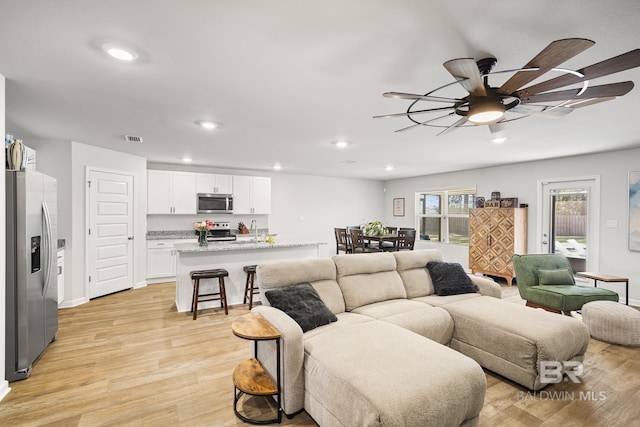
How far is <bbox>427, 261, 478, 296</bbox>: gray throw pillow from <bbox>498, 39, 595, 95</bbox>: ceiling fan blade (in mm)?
2263

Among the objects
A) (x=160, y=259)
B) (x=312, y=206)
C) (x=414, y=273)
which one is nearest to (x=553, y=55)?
(x=414, y=273)

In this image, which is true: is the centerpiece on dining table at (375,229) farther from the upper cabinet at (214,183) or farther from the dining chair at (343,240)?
the upper cabinet at (214,183)

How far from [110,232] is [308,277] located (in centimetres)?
391

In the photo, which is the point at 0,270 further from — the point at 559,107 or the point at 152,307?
the point at 559,107

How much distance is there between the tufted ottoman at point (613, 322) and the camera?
3.15 metres

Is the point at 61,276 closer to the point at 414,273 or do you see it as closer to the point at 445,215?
the point at 414,273

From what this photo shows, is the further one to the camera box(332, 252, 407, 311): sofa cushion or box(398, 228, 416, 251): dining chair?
box(398, 228, 416, 251): dining chair

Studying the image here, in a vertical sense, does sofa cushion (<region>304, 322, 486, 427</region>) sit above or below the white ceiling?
below

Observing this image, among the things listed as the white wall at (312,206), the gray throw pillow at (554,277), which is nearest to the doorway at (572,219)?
the gray throw pillow at (554,277)

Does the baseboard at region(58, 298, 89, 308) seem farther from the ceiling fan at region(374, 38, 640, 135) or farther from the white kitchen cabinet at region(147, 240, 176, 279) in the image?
the ceiling fan at region(374, 38, 640, 135)

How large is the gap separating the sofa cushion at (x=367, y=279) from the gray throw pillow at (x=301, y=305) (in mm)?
494

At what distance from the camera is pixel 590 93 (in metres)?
1.86

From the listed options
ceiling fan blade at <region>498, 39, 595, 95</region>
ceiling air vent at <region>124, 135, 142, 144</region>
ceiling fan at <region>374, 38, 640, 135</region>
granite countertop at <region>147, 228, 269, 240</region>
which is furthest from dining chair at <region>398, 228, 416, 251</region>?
ceiling air vent at <region>124, 135, 142, 144</region>

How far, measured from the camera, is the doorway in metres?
5.01
